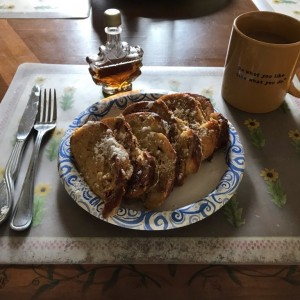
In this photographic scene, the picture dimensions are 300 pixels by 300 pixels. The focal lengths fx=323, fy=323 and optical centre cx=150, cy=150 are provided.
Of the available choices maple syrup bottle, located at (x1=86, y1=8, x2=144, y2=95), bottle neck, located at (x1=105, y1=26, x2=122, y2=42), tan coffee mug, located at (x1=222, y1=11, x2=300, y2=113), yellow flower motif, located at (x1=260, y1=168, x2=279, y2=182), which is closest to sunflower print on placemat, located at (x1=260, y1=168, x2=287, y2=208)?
yellow flower motif, located at (x1=260, y1=168, x2=279, y2=182)

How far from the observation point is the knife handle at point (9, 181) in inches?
27.4

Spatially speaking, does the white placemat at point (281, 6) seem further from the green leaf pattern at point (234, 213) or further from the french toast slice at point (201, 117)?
the green leaf pattern at point (234, 213)

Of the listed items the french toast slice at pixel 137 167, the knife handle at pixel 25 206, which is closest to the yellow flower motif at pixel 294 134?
the french toast slice at pixel 137 167

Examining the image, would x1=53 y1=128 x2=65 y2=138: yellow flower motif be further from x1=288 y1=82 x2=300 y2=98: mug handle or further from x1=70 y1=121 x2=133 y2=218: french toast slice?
x1=288 y1=82 x2=300 y2=98: mug handle

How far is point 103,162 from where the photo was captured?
28.7 inches

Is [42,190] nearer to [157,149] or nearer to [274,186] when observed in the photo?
[157,149]

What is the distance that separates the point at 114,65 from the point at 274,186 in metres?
0.63

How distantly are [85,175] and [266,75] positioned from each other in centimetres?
58

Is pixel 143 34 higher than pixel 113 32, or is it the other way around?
pixel 113 32

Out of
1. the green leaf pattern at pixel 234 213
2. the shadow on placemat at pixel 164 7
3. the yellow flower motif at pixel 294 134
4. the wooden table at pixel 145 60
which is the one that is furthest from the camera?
the shadow on placemat at pixel 164 7

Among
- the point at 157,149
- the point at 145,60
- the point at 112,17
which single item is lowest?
the point at 145,60

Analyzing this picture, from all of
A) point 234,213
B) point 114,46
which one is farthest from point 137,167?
point 114,46

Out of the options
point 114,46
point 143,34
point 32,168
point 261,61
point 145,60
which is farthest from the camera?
point 143,34

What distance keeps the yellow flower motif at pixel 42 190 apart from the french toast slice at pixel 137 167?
205mm
